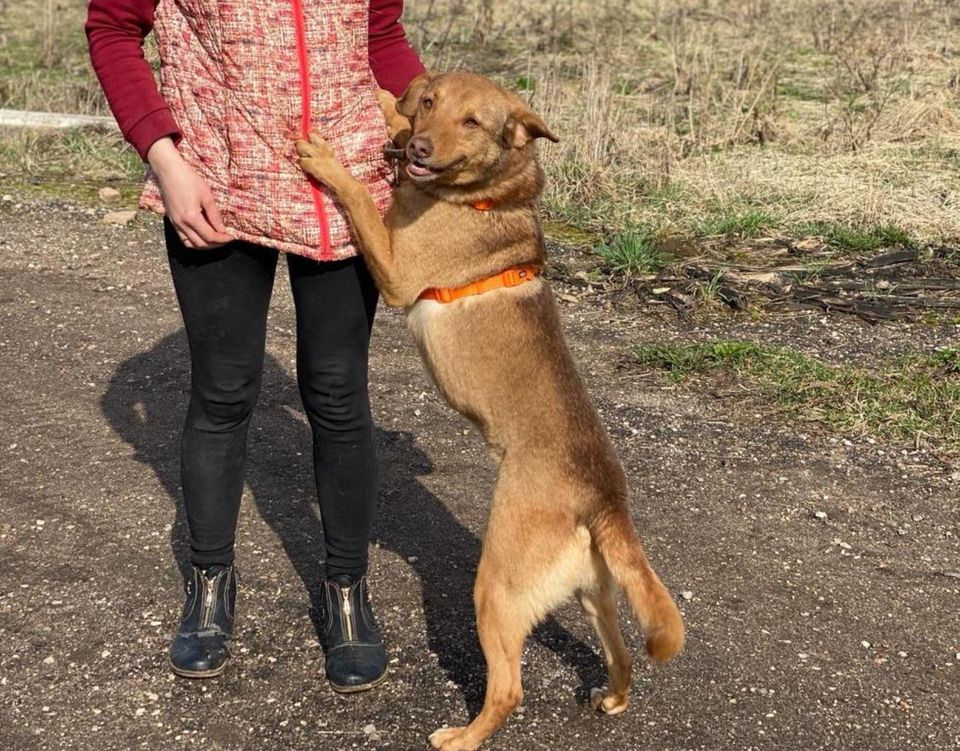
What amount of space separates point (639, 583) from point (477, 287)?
0.94 meters

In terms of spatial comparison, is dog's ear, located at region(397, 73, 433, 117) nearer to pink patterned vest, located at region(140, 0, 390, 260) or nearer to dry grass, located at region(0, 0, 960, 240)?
pink patterned vest, located at region(140, 0, 390, 260)

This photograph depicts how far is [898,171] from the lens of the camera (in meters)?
7.80

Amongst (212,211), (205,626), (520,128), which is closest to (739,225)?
(520,128)

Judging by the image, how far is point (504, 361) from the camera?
127 inches

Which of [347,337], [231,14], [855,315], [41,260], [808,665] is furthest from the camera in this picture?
[41,260]

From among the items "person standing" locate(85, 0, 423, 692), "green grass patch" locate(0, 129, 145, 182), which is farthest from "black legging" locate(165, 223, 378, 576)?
"green grass patch" locate(0, 129, 145, 182)

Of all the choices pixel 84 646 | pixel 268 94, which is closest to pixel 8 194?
pixel 84 646

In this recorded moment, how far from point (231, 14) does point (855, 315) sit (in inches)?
164

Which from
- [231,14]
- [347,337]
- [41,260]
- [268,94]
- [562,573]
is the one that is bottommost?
[41,260]

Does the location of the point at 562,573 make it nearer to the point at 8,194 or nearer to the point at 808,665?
the point at 808,665

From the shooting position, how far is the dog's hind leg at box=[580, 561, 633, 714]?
124 inches

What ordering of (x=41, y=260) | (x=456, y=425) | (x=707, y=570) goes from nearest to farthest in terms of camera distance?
(x=707, y=570)
(x=456, y=425)
(x=41, y=260)

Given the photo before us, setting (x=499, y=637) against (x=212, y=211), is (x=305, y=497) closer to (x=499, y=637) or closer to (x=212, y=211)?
(x=499, y=637)

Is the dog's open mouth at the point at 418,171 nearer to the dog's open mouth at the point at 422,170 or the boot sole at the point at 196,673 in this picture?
the dog's open mouth at the point at 422,170
